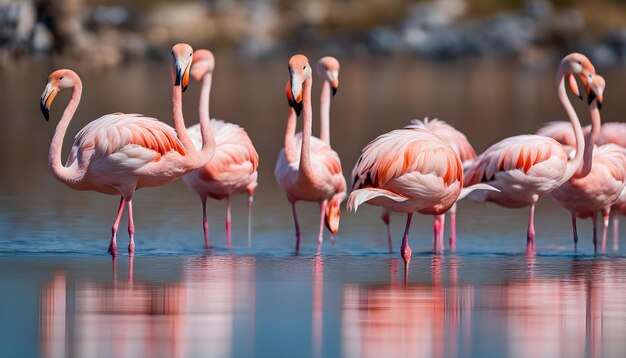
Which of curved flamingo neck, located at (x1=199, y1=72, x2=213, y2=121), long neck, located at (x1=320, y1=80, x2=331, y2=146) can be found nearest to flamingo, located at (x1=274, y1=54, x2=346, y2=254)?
long neck, located at (x1=320, y1=80, x2=331, y2=146)

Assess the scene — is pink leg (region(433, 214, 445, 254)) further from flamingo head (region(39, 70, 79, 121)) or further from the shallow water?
flamingo head (region(39, 70, 79, 121))

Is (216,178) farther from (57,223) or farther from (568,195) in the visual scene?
(568,195)

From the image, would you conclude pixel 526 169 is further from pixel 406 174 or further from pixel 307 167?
pixel 307 167

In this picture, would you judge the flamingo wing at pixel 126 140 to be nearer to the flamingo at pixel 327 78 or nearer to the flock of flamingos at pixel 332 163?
the flock of flamingos at pixel 332 163

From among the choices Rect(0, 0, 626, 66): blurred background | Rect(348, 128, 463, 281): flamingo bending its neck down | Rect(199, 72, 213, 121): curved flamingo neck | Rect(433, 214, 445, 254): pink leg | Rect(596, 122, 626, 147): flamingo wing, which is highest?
Rect(0, 0, 626, 66): blurred background

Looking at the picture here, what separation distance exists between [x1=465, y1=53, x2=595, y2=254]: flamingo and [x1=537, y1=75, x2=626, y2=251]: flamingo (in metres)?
0.10

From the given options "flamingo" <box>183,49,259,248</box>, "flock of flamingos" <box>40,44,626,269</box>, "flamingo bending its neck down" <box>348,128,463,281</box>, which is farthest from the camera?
"flamingo" <box>183,49,259,248</box>

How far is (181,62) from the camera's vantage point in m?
9.83

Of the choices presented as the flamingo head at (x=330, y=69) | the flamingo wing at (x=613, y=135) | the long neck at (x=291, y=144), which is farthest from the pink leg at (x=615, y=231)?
the long neck at (x=291, y=144)

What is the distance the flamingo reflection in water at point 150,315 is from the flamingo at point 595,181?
3086 mm

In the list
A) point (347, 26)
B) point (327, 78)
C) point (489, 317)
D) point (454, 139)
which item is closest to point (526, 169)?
point (454, 139)

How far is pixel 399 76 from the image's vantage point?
39.5m

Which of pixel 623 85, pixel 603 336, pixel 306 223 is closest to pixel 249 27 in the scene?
pixel 623 85

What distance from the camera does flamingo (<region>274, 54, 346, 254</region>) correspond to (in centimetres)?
1028
